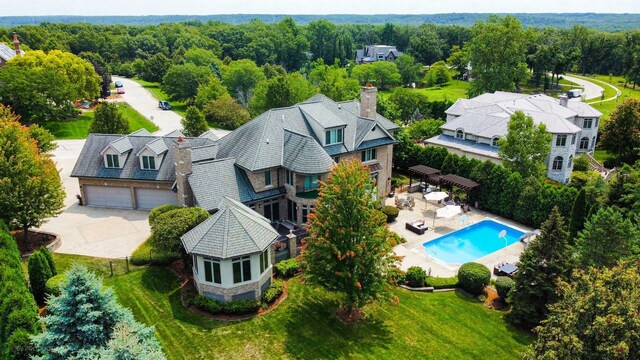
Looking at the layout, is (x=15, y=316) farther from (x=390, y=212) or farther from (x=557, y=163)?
(x=557, y=163)

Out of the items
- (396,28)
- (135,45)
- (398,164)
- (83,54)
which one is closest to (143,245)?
(398,164)

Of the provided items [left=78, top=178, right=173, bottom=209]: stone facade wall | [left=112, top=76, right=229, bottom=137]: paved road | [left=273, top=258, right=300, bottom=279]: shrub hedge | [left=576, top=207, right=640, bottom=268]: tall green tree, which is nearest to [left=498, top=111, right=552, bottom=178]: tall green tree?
[left=576, top=207, right=640, bottom=268]: tall green tree

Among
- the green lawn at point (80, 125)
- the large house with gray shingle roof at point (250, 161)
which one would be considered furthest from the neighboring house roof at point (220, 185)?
the green lawn at point (80, 125)

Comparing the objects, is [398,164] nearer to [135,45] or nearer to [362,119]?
[362,119]

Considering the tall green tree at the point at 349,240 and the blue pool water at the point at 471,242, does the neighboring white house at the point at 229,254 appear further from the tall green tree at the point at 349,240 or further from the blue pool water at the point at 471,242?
the blue pool water at the point at 471,242

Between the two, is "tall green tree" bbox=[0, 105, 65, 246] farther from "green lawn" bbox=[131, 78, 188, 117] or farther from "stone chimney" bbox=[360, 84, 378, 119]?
"green lawn" bbox=[131, 78, 188, 117]
